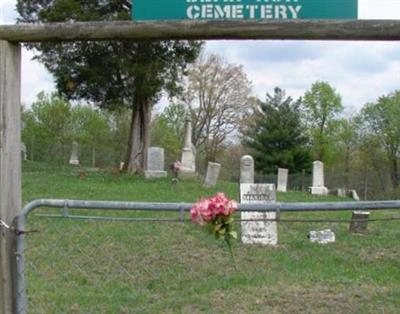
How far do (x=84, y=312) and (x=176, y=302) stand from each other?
0.90 m

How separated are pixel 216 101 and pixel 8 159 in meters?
41.8

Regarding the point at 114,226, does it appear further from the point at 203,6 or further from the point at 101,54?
the point at 101,54

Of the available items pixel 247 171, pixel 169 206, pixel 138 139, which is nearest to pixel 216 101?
pixel 138 139

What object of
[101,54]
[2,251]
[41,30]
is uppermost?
[101,54]

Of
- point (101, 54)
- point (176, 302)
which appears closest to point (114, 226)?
point (176, 302)

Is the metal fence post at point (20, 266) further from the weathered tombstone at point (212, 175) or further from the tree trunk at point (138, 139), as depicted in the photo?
the tree trunk at point (138, 139)

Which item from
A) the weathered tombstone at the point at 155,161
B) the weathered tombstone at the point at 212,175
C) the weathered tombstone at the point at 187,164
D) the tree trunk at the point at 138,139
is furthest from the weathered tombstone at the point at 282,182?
the tree trunk at the point at 138,139

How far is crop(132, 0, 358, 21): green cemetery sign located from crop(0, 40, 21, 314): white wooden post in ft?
2.87

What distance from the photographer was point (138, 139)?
82.0 feet

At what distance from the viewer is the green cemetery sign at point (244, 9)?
11.9 ft

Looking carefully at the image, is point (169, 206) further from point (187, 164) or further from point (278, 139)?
point (278, 139)

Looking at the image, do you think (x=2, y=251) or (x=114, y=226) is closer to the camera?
(x=2, y=251)

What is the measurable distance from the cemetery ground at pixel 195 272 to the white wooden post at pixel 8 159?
465 mm

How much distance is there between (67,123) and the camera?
145ft
